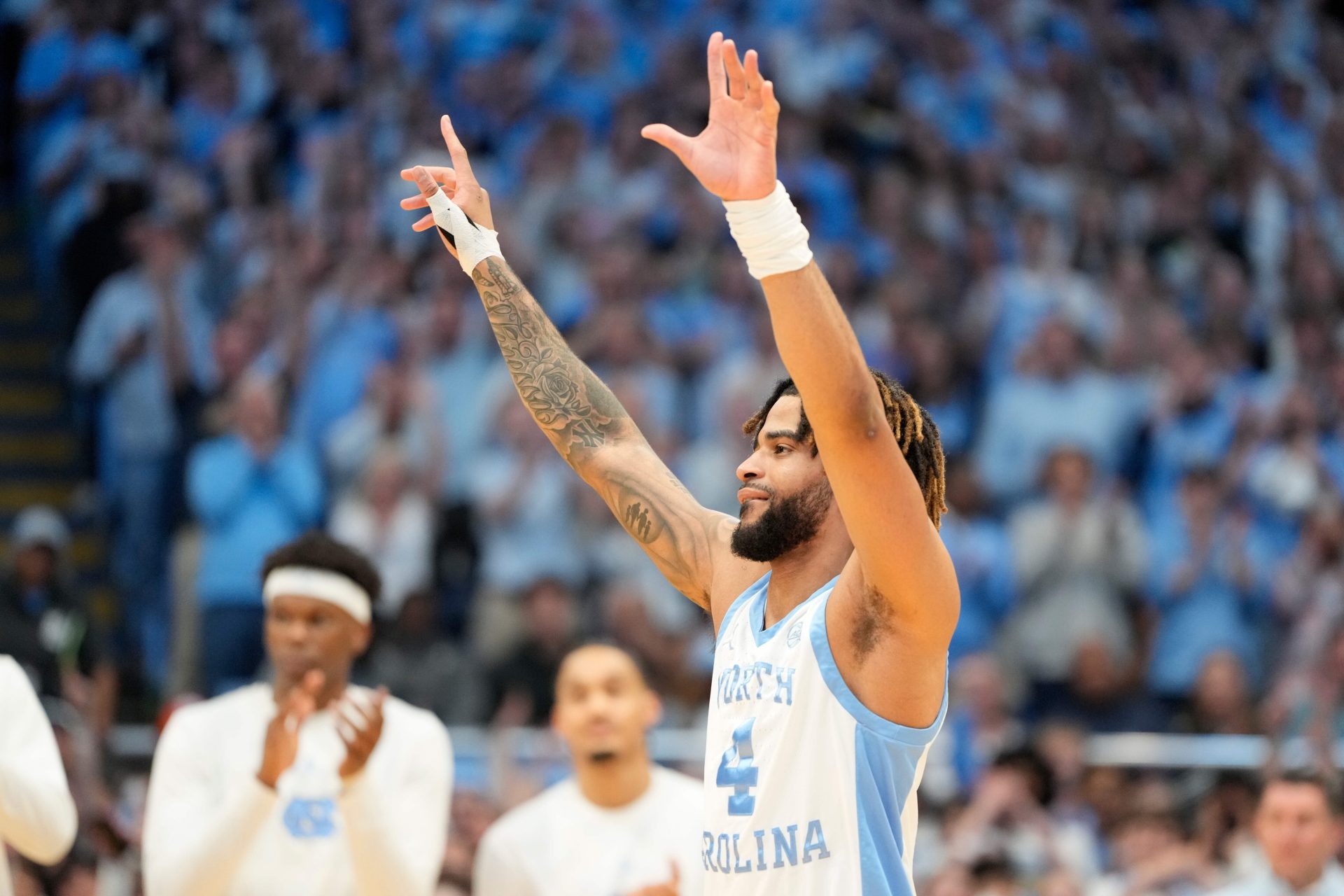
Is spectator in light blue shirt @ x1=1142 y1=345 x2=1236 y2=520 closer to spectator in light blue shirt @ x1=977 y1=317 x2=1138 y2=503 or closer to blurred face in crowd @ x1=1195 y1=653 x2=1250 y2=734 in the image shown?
spectator in light blue shirt @ x1=977 y1=317 x2=1138 y2=503

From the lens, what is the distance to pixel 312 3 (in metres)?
14.3

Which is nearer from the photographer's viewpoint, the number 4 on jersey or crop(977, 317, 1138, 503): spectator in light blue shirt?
the number 4 on jersey

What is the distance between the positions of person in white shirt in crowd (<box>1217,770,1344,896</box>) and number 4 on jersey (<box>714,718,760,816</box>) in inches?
150

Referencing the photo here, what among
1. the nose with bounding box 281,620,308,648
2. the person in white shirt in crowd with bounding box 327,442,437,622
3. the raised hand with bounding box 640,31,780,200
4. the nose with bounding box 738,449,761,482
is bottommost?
the nose with bounding box 738,449,761,482

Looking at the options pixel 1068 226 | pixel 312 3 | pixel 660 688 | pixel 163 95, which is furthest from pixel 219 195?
pixel 1068 226

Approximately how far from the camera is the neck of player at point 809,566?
4125mm

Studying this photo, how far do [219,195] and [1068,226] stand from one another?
609 cm

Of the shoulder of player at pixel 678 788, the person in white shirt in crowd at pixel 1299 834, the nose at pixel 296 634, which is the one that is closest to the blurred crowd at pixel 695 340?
the person in white shirt in crowd at pixel 1299 834

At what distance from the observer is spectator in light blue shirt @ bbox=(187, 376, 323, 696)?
32.0ft

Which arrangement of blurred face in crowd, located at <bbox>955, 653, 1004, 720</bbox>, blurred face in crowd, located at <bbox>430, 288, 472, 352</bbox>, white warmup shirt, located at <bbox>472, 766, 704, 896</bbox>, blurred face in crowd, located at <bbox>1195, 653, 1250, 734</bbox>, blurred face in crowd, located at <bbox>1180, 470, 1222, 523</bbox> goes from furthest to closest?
blurred face in crowd, located at <bbox>430, 288, 472, 352</bbox> → blurred face in crowd, located at <bbox>1180, 470, 1222, 523</bbox> → blurred face in crowd, located at <bbox>1195, 653, 1250, 734</bbox> → blurred face in crowd, located at <bbox>955, 653, 1004, 720</bbox> → white warmup shirt, located at <bbox>472, 766, 704, 896</bbox>

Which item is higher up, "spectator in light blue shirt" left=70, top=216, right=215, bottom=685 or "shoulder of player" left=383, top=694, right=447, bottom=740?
"spectator in light blue shirt" left=70, top=216, right=215, bottom=685

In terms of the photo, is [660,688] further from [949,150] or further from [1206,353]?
[949,150]

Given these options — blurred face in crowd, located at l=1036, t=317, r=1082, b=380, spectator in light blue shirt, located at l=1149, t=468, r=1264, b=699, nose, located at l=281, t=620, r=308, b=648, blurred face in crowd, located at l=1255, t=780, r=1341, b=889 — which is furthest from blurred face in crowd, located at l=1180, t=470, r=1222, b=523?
nose, located at l=281, t=620, r=308, b=648

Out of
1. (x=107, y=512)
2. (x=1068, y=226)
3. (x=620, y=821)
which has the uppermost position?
(x=1068, y=226)
